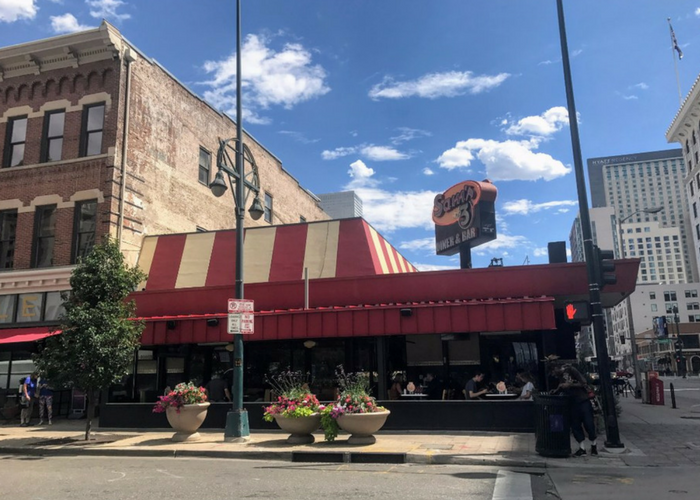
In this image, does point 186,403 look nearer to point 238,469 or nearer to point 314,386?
point 238,469

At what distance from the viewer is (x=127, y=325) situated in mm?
14781

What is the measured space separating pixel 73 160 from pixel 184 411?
38.2 feet

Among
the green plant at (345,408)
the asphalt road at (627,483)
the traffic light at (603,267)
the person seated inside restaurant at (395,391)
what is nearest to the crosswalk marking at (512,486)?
the asphalt road at (627,483)

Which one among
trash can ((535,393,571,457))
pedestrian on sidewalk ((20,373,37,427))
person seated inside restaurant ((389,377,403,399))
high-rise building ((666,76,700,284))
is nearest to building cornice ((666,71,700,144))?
high-rise building ((666,76,700,284))

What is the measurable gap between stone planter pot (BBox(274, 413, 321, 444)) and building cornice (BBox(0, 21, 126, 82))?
599 inches

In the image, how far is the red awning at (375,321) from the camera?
14.2m

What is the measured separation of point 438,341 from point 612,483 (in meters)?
10.1

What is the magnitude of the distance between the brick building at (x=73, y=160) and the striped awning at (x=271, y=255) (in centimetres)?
138

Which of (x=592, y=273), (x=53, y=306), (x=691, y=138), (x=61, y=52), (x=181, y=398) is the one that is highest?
(x=691, y=138)

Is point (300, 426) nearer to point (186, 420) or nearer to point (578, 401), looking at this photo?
point (186, 420)

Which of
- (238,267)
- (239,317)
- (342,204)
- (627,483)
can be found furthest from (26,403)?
(342,204)

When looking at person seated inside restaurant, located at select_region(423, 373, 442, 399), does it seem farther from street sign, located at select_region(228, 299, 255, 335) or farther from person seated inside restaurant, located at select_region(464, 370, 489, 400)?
street sign, located at select_region(228, 299, 255, 335)

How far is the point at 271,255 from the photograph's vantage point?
19797 millimetres

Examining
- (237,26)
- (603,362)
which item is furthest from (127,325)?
(603,362)
